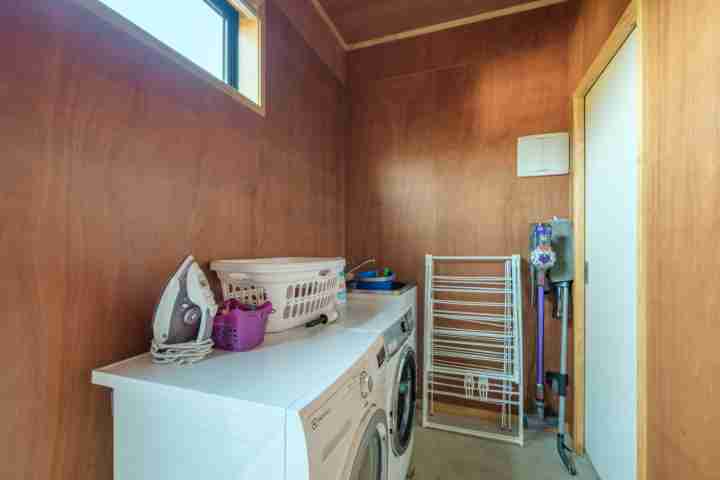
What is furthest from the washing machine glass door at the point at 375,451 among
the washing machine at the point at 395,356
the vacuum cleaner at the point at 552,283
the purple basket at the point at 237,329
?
the vacuum cleaner at the point at 552,283

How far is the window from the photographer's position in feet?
3.53

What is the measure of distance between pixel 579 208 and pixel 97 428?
2.41 metres

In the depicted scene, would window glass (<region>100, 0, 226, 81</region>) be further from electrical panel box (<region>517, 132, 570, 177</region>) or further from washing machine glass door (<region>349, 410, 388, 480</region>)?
Result: electrical panel box (<region>517, 132, 570, 177</region>)

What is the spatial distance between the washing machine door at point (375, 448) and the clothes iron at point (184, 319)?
541 mm

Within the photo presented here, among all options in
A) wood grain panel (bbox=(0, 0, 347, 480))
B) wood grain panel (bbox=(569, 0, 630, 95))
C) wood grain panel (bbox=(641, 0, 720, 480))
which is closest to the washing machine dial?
wood grain panel (bbox=(0, 0, 347, 480))

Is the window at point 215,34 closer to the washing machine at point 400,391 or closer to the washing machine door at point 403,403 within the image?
the washing machine at point 400,391

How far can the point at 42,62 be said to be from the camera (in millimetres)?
744

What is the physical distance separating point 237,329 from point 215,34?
1.40 m

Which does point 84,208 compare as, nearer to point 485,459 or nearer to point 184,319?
point 184,319

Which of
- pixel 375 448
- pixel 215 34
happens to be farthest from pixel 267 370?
pixel 215 34

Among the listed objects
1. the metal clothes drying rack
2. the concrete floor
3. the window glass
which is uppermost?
the window glass

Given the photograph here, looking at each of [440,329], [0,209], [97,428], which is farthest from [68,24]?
[440,329]

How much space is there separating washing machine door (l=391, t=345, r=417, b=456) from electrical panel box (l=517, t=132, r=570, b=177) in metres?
1.44

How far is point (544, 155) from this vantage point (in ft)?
6.45
